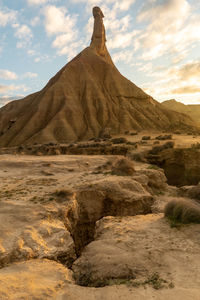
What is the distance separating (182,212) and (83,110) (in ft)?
132

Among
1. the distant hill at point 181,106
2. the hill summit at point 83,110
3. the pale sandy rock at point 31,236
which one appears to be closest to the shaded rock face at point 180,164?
the pale sandy rock at point 31,236

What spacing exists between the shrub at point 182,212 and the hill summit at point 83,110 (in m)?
31.4

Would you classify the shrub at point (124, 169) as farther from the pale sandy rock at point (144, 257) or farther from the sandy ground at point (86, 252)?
the pale sandy rock at point (144, 257)

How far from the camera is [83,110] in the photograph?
45656 mm

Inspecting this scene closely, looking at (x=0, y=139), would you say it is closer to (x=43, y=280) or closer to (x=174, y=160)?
(x=174, y=160)

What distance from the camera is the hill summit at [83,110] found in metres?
41.0

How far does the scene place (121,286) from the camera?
Result: 12.8 feet

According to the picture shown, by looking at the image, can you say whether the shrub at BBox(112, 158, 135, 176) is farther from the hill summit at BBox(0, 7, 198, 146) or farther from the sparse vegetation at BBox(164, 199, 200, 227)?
the hill summit at BBox(0, 7, 198, 146)

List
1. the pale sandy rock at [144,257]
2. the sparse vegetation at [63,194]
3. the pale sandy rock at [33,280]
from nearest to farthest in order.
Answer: the pale sandy rock at [33,280]
the pale sandy rock at [144,257]
the sparse vegetation at [63,194]

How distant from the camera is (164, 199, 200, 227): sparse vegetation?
6.62 m

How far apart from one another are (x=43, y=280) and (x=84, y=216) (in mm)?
4914

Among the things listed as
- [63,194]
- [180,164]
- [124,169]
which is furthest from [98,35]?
[63,194]

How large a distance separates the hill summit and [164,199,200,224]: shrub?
31.4 m

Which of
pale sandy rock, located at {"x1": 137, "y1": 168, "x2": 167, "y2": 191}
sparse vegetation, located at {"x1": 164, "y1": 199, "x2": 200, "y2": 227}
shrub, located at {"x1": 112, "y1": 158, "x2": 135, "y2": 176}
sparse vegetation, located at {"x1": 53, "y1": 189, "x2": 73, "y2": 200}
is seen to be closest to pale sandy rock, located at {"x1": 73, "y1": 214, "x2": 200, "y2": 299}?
sparse vegetation, located at {"x1": 164, "y1": 199, "x2": 200, "y2": 227}
